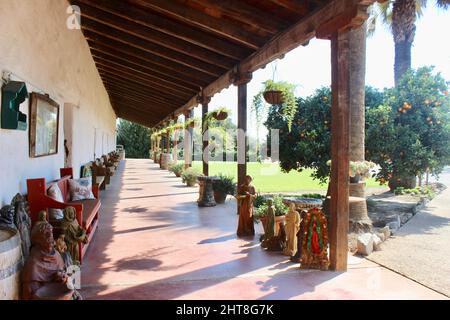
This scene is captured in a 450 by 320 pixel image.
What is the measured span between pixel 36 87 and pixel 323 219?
376cm

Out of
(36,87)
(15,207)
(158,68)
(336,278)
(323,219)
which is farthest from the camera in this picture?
(158,68)

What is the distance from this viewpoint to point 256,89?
213 inches

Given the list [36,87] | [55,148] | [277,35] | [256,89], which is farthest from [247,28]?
[55,148]

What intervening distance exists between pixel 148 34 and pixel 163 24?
764mm

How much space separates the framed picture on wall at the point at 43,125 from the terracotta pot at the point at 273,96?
112 inches

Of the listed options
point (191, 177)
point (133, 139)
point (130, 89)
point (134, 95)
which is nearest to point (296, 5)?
point (191, 177)

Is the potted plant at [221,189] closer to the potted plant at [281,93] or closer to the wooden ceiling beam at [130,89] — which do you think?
the potted plant at [281,93]

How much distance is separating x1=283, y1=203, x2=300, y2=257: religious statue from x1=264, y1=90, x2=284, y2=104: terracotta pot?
143 centimetres

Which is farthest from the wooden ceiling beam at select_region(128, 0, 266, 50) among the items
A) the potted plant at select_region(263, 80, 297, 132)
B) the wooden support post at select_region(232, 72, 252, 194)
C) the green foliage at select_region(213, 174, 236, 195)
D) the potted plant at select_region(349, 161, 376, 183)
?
the green foliage at select_region(213, 174, 236, 195)

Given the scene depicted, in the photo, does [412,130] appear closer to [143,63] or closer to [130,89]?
[143,63]

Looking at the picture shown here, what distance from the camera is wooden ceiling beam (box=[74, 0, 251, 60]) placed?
19.3 feet

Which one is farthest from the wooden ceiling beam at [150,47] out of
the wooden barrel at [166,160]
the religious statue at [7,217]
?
the wooden barrel at [166,160]

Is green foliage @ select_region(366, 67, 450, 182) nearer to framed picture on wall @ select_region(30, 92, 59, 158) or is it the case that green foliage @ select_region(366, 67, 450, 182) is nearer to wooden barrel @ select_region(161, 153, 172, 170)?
framed picture on wall @ select_region(30, 92, 59, 158)
